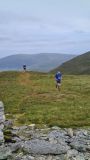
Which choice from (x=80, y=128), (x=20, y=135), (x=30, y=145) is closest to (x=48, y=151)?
(x=30, y=145)

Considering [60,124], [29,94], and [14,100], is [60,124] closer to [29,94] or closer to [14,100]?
[14,100]

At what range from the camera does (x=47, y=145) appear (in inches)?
1267

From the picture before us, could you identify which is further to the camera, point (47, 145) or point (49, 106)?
point (49, 106)

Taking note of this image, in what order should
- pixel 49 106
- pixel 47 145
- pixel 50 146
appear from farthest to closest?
pixel 49 106 < pixel 47 145 < pixel 50 146

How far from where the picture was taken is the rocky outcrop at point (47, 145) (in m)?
30.8

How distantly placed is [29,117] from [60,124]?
219 inches

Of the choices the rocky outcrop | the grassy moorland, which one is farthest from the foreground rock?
the grassy moorland

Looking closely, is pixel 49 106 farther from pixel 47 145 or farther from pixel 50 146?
pixel 50 146

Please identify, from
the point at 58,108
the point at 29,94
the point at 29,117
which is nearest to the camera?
the point at 29,117

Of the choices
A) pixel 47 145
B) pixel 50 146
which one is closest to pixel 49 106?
pixel 47 145

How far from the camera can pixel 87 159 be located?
29.8 metres

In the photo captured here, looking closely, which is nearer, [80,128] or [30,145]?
[30,145]

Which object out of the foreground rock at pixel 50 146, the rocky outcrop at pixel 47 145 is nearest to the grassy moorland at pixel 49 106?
the rocky outcrop at pixel 47 145

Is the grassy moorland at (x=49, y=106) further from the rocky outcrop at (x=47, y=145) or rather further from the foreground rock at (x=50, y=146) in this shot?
the foreground rock at (x=50, y=146)
